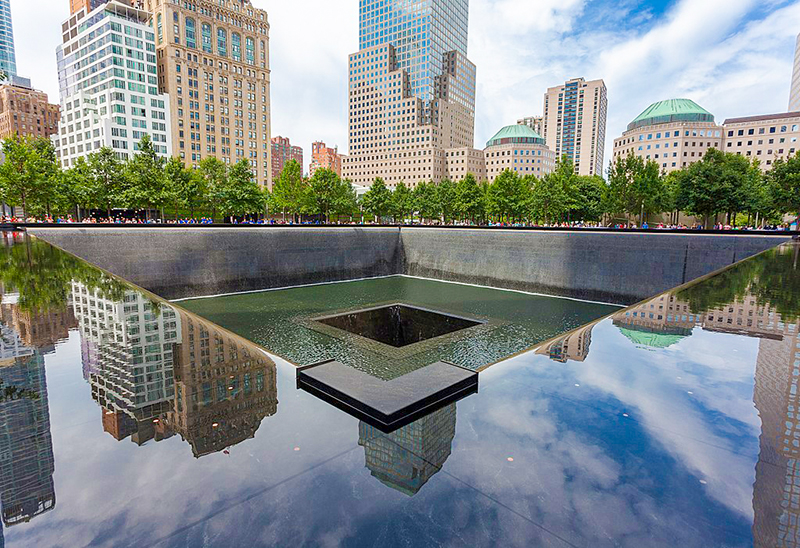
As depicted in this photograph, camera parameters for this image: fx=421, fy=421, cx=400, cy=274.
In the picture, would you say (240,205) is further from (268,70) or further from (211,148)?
(268,70)

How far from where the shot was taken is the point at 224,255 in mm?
21766

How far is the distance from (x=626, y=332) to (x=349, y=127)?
129m

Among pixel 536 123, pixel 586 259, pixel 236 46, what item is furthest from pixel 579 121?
pixel 586 259

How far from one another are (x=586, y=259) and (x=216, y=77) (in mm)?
76208

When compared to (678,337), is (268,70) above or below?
above

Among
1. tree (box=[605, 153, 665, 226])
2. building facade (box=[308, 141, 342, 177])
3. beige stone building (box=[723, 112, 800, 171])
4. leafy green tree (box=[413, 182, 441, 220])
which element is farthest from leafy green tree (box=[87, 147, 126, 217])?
building facade (box=[308, 141, 342, 177])

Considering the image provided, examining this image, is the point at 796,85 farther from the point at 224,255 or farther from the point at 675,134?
the point at 224,255

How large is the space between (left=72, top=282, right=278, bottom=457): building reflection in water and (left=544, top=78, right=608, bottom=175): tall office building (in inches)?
6625

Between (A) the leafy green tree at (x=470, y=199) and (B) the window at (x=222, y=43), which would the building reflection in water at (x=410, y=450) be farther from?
(B) the window at (x=222, y=43)

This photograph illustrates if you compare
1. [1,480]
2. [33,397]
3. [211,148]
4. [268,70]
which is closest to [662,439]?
[1,480]

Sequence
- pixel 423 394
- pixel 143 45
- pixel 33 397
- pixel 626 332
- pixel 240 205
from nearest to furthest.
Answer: pixel 33 397 < pixel 423 394 < pixel 626 332 < pixel 240 205 < pixel 143 45

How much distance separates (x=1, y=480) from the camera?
8.27ft

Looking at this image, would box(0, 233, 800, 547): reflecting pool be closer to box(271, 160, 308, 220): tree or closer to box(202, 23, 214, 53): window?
box(271, 160, 308, 220): tree

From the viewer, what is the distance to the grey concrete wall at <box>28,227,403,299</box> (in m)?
18.5
